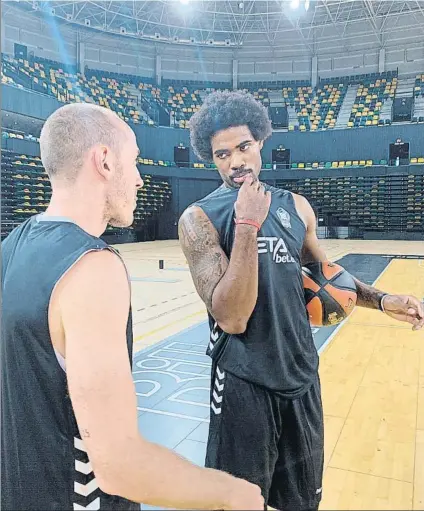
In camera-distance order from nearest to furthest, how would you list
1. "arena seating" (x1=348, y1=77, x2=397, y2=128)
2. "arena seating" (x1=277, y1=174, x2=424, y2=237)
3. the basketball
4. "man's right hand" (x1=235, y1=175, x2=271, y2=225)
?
"man's right hand" (x1=235, y1=175, x2=271, y2=225) → the basketball → "arena seating" (x1=277, y1=174, x2=424, y2=237) → "arena seating" (x1=348, y1=77, x2=397, y2=128)

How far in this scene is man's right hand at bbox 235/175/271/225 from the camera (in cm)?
89

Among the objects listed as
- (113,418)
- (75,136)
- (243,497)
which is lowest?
(243,497)

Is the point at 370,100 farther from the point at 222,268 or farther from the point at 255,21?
the point at 222,268

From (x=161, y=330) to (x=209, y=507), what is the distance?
3495mm

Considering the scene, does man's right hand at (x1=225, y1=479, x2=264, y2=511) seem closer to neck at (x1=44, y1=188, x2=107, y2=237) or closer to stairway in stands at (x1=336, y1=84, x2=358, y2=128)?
neck at (x1=44, y1=188, x2=107, y2=237)

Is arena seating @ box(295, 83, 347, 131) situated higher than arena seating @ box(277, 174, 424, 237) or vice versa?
arena seating @ box(295, 83, 347, 131)

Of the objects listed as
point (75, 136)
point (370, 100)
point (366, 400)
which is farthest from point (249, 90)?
point (75, 136)

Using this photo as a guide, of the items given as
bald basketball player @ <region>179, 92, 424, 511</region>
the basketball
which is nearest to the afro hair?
bald basketball player @ <region>179, 92, 424, 511</region>

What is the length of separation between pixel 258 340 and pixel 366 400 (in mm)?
1764

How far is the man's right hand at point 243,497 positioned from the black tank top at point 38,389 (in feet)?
0.69

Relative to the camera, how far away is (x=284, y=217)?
3.63 feet

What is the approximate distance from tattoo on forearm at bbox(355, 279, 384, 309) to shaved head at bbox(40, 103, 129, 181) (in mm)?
973

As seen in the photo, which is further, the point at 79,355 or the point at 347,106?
the point at 347,106

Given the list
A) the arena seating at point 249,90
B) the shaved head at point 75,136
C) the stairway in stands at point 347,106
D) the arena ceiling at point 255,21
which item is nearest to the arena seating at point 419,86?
the arena seating at point 249,90
